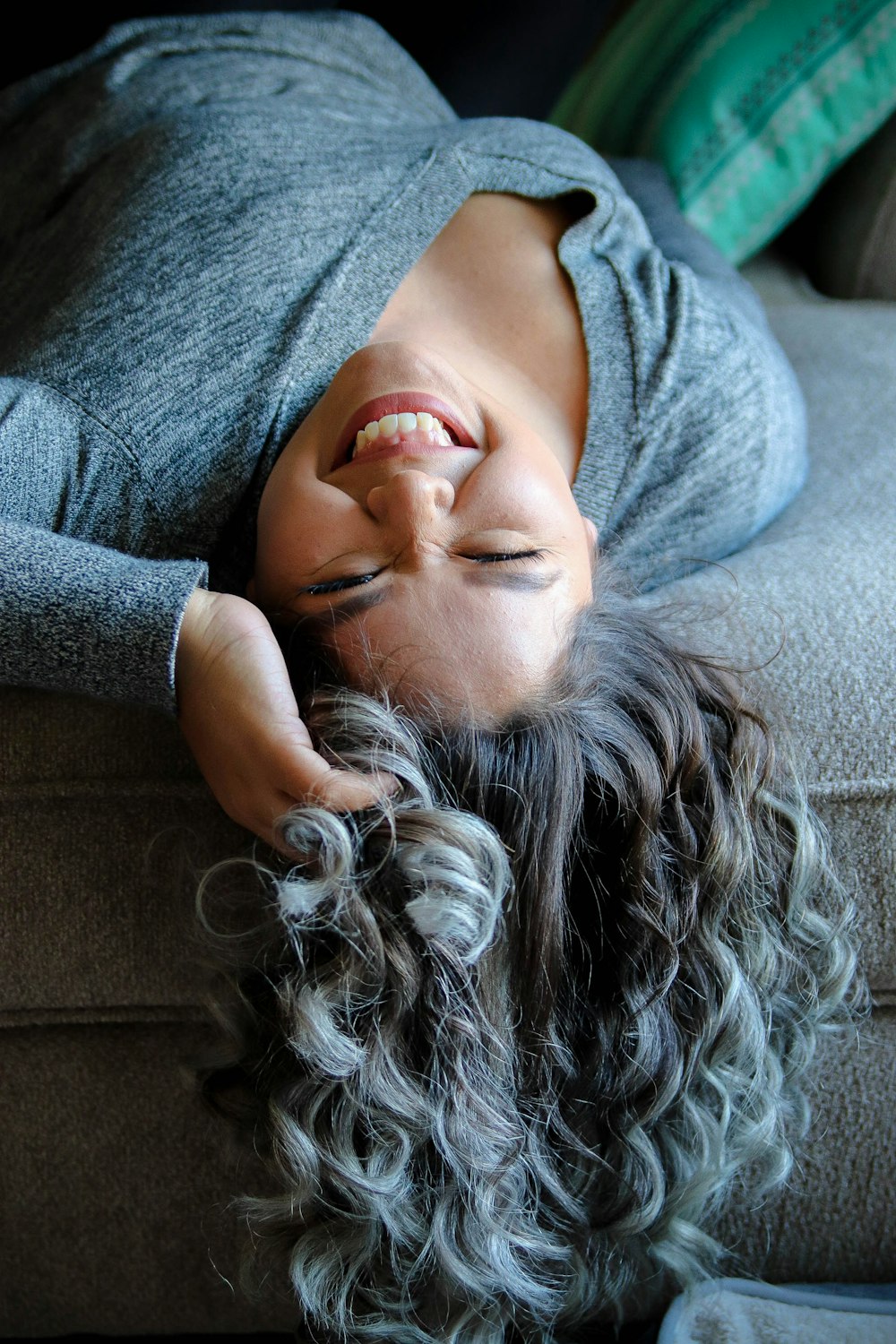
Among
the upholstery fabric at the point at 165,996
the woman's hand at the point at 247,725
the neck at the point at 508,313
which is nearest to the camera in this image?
the woman's hand at the point at 247,725

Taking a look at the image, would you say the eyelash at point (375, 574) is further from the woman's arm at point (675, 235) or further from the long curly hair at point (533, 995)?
the woman's arm at point (675, 235)

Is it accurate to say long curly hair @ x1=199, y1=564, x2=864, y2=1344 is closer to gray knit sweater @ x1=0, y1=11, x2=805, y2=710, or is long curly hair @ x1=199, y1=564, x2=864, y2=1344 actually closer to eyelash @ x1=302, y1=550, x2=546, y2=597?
eyelash @ x1=302, y1=550, x2=546, y2=597

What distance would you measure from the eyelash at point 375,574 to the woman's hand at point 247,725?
6 cm

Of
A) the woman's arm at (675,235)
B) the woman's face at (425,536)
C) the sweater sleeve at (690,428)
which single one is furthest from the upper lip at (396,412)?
the woman's arm at (675,235)

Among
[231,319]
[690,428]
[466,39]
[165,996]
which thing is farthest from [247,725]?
[466,39]

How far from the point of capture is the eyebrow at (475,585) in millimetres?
770

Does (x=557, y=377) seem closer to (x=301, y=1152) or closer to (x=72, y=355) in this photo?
(x=72, y=355)

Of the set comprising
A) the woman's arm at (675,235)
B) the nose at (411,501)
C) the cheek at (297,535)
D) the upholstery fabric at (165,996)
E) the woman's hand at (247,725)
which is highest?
the woman's arm at (675,235)

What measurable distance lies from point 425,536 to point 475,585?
0.18 ft

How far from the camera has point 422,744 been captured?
2.42ft

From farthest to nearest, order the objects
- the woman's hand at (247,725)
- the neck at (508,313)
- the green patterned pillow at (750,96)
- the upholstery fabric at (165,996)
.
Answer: the green patterned pillow at (750,96)
the neck at (508,313)
the upholstery fabric at (165,996)
the woman's hand at (247,725)

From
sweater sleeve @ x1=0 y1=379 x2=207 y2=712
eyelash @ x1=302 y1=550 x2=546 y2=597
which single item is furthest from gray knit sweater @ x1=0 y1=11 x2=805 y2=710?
eyelash @ x1=302 y1=550 x2=546 y2=597

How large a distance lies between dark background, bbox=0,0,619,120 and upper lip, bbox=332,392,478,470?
835mm

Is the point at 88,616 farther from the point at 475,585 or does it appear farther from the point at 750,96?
the point at 750,96
